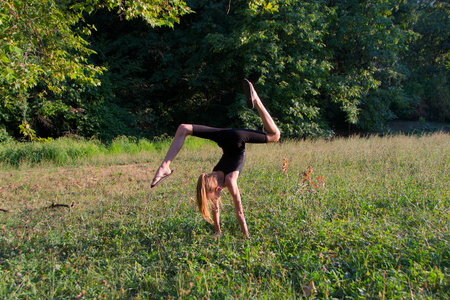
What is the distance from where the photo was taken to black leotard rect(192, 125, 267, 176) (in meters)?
3.87

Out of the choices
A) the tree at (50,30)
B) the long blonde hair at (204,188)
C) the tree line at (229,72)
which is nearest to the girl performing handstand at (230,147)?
the long blonde hair at (204,188)

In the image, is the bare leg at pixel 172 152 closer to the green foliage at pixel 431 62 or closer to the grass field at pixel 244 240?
the grass field at pixel 244 240

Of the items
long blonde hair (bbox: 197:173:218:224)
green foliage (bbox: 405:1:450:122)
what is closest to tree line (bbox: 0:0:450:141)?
green foliage (bbox: 405:1:450:122)

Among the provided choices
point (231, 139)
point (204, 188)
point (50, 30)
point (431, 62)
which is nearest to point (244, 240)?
point (204, 188)

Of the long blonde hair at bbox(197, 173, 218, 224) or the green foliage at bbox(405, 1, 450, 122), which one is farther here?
the green foliage at bbox(405, 1, 450, 122)

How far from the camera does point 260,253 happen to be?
13.5ft

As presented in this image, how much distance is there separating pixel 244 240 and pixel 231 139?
4.45 feet

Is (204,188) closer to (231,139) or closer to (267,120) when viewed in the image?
(231,139)

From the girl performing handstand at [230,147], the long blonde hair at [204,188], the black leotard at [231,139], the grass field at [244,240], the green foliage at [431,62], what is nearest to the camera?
the grass field at [244,240]

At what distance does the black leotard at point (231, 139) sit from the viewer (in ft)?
12.7

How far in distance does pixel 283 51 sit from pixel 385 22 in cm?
523

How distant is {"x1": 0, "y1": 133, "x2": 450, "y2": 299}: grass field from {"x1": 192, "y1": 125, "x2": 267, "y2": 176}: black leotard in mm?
975

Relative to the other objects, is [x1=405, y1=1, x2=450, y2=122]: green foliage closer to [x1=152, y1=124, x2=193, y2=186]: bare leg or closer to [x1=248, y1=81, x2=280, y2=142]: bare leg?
[x1=248, y1=81, x2=280, y2=142]: bare leg

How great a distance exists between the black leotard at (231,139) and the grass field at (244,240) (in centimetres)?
98
